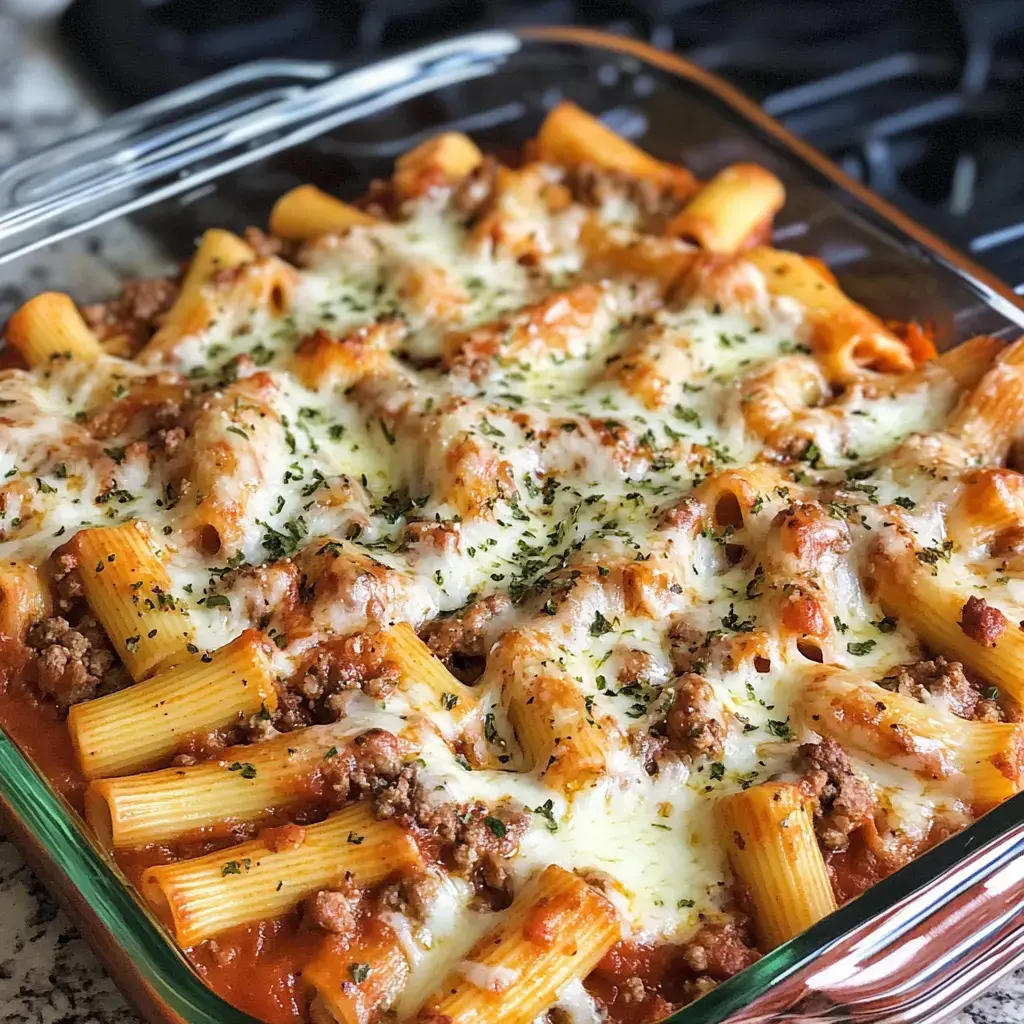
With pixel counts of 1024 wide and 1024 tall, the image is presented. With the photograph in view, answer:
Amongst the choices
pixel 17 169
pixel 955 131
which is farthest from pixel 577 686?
pixel 955 131

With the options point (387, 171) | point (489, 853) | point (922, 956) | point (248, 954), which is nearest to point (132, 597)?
point (248, 954)

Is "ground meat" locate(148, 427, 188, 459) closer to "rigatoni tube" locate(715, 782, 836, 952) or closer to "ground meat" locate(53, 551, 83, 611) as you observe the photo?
"ground meat" locate(53, 551, 83, 611)

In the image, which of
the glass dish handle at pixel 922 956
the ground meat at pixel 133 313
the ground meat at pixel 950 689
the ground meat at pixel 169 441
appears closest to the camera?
the glass dish handle at pixel 922 956

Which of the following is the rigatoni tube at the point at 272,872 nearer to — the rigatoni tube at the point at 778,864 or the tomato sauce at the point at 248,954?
the tomato sauce at the point at 248,954

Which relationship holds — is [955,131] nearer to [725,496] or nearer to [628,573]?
[725,496]

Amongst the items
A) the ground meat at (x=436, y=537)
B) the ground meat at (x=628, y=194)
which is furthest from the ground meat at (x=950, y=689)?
the ground meat at (x=628, y=194)

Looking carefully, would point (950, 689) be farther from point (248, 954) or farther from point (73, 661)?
point (73, 661)
